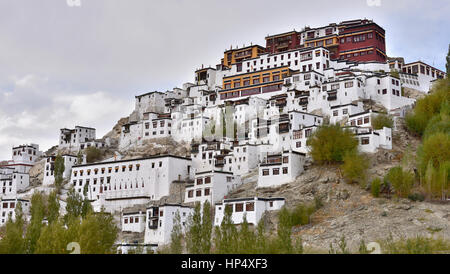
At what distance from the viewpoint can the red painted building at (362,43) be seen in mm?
72438

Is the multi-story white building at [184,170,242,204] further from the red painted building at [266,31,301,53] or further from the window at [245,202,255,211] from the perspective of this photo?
the red painted building at [266,31,301,53]

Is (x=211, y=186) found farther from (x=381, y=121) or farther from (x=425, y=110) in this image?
(x=425, y=110)

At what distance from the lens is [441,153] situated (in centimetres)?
4241

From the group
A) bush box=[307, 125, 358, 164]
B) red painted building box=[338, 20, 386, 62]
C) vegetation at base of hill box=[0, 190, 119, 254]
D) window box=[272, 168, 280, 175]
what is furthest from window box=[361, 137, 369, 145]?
red painted building box=[338, 20, 386, 62]

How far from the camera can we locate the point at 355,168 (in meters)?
44.1

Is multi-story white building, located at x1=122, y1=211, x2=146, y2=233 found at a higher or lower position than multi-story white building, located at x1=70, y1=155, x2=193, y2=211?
lower

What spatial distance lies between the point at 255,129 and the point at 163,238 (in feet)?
61.9

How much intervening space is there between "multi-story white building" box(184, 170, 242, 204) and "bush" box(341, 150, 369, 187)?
1098cm

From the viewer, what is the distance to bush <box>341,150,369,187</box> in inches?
1731

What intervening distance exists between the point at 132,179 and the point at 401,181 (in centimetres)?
2740

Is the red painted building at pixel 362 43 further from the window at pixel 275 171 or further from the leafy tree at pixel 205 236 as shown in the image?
the leafy tree at pixel 205 236

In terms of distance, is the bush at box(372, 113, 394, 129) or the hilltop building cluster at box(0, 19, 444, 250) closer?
the hilltop building cluster at box(0, 19, 444, 250)

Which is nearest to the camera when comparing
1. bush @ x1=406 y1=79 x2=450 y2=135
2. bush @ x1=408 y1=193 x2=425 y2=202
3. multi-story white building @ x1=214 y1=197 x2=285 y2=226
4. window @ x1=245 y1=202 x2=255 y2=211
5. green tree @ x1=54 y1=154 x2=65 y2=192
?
bush @ x1=408 y1=193 x2=425 y2=202

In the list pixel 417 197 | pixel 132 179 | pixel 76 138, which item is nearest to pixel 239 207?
pixel 417 197
